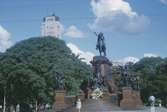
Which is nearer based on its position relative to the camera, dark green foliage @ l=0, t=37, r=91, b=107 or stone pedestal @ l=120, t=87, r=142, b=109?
stone pedestal @ l=120, t=87, r=142, b=109

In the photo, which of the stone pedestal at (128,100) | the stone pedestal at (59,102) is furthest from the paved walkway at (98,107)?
the stone pedestal at (59,102)

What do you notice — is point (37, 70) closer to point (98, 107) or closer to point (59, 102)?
point (59, 102)

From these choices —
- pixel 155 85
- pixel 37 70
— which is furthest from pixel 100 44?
pixel 155 85

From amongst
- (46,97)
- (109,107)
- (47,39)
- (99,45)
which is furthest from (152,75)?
(109,107)

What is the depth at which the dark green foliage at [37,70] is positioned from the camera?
2544 inches

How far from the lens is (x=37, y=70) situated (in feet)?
218

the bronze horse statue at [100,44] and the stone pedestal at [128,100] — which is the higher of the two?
the bronze horse statue at [100,44]

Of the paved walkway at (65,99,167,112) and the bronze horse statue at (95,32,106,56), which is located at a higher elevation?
the bronze horse statue at (95,32,106,56)

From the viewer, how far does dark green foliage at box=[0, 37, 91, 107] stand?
212ft

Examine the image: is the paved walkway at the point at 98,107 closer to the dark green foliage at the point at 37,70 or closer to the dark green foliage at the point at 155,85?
the dark green foliage at the point at 37,70

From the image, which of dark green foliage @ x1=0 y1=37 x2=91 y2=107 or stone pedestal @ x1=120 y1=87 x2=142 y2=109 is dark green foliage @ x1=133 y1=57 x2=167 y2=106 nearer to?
dark green foliage @ x1=0 y1=37 x2=91 y2=107

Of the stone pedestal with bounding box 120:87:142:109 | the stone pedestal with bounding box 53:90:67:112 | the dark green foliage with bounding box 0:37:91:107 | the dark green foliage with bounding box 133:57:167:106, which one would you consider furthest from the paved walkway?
the dark green foliage with bounding box 133:57:167:106

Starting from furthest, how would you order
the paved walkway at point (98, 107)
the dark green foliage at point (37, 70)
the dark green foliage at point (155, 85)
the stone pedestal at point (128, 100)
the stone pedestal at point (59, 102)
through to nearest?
the dark green foliage at point (155, 85) → the dark green foliage at point (37, 70) → the stone pedestal at point (59, 102) → the stone pedestal at point (128, 100) → the paved walkway at point (98, 107)

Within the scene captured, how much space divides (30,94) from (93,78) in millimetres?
22484
